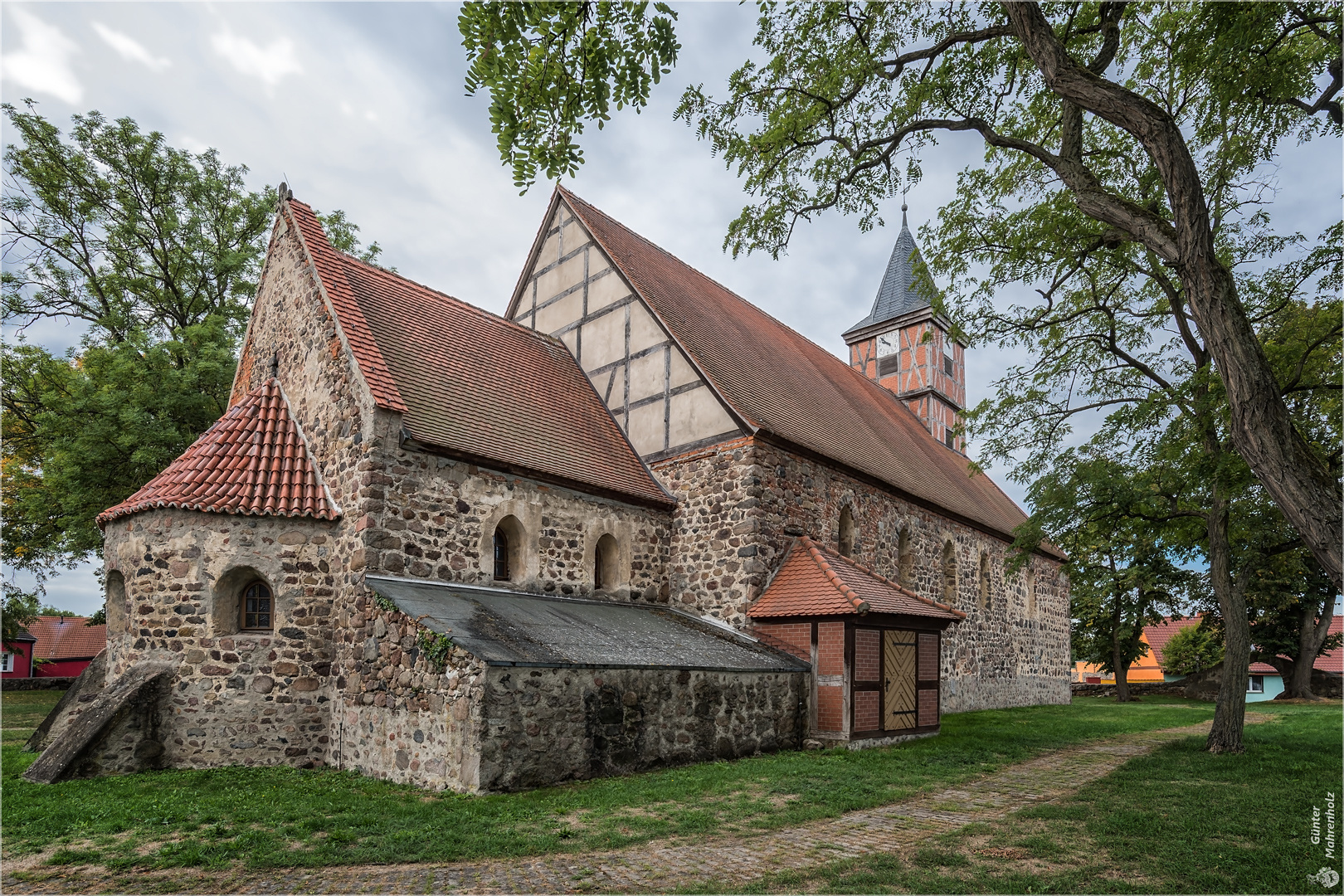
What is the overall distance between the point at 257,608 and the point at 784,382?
37.2ft

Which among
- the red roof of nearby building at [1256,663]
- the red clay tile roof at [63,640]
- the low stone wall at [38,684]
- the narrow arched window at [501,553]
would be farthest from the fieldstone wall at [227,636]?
the red roof of nearby building at [1256,663]

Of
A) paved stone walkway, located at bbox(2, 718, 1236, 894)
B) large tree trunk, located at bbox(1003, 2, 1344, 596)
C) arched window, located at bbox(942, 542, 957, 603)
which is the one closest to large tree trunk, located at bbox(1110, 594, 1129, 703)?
arched window, located at bbox(942, 542, 957, 603)

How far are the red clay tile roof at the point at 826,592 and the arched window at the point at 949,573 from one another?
17.9 ft

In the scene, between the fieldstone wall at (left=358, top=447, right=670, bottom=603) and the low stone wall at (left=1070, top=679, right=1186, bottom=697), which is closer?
the fieldstone wall at (left=358, top=447, right=670, bottom=603)

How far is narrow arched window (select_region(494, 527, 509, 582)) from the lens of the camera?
1222 centimetres

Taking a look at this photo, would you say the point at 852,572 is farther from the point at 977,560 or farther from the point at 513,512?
the point at 977,560

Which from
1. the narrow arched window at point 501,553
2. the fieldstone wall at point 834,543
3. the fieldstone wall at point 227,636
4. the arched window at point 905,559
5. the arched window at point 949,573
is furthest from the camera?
the arched window at point 949,573

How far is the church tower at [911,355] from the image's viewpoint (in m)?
28.5

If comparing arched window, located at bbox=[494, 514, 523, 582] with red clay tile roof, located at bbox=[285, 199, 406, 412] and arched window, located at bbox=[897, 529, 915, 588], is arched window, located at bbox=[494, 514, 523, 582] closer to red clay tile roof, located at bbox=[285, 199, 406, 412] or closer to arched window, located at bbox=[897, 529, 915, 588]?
red clay tile roof, located at bbox=[285, 199, 406, 412]

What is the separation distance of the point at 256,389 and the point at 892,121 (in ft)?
33.2

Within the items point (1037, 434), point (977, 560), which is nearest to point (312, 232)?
point (1037, 434)

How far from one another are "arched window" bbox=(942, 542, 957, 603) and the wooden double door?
18.1 ft

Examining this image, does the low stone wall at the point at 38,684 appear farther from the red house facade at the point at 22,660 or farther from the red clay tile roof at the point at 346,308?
the red clay tile roof at the point at 346,308

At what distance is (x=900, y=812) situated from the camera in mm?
7816
